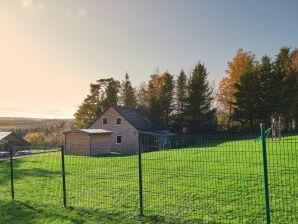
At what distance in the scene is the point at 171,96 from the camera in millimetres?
50344

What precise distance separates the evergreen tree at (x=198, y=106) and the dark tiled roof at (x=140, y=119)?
4.11 metres

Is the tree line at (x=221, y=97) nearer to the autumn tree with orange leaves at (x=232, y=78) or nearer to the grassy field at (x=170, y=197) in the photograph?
the autumn tree with orange leaves at (x=232, y=78)

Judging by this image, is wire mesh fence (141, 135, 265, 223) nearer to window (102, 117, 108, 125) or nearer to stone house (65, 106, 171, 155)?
stone house (65, 106, 171, 155)

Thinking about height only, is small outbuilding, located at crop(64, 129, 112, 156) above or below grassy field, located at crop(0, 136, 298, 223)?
above

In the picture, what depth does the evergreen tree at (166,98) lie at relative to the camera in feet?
163

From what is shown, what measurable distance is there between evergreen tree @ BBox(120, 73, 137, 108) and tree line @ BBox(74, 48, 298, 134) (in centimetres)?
18

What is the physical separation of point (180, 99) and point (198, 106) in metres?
4.64

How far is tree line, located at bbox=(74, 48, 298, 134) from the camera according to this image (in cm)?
4084

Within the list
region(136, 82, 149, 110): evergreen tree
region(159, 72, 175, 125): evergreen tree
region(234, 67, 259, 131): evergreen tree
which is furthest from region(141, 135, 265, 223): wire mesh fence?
region(136, 82, 149, 110): evergreen tree

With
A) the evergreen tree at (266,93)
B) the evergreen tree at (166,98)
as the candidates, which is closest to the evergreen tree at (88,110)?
the evergreen tree at (166,98)

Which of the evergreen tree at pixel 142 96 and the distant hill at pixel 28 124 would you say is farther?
the distant hill at pixel 28 124

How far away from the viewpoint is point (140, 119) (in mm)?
42781

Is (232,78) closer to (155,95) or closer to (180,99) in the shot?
(180,99)

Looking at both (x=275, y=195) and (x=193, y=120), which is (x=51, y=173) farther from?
(x=193, y=120)
